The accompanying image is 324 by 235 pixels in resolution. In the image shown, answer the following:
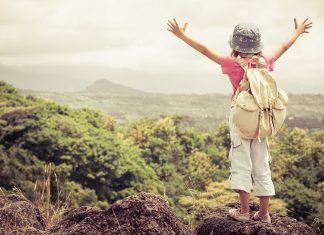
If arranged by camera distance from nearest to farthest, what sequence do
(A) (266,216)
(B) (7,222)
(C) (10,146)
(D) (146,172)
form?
(B) (7,222), (A) (266,216), (C) (10,146), (D) (146,172)

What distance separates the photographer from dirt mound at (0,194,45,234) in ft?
11.3

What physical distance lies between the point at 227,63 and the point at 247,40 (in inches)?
10.5

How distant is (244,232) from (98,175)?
20613mm

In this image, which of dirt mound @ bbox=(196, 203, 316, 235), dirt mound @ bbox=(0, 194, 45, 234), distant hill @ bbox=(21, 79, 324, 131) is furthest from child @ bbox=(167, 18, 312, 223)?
distant hill @ bbox=(21, 79, 324, 131)

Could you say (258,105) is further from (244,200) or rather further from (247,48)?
(244,200)

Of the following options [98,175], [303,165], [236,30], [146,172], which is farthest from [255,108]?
[303,165]

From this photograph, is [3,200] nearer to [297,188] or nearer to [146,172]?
[297,188]

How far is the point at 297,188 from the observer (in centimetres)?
2398

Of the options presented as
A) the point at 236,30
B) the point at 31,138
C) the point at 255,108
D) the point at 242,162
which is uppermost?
the point at 236,30

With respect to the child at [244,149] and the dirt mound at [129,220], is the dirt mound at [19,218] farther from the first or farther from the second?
the child at [244,149]

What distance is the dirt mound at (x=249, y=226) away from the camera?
360cm

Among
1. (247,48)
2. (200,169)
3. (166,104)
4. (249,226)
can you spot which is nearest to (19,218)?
(249,226)

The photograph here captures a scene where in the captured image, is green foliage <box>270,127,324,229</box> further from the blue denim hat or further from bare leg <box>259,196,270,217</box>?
the blue denim hat

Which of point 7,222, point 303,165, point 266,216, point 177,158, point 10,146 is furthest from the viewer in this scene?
point 177,158
